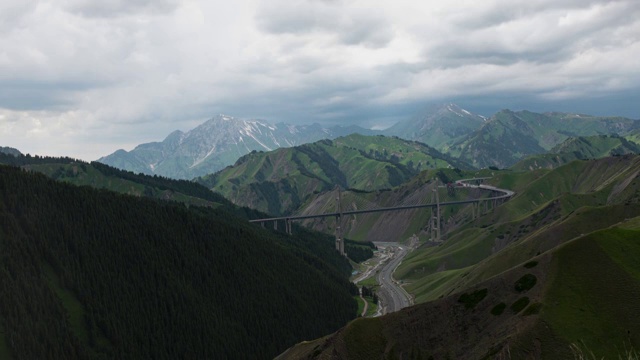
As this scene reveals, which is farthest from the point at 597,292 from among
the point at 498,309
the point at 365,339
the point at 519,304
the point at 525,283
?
the point at 365,339

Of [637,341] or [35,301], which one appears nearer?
[637,341]

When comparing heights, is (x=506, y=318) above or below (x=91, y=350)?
above

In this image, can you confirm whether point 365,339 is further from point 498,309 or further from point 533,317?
point 533,317

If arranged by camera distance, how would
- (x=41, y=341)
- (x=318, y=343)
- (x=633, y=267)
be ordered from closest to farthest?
1. (x=633, y=267)
2. (x=318, y=343)
3. (x=41, y=341)

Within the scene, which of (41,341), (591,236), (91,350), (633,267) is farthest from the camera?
(91,350)

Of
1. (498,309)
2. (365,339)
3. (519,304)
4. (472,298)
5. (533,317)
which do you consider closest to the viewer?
(533,317)

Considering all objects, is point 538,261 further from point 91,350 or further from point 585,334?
point 91,350

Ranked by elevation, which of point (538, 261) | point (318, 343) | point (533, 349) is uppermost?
point (538, 261)

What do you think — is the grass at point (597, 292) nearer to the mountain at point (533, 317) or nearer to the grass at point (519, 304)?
the mountain at point (533, 317)

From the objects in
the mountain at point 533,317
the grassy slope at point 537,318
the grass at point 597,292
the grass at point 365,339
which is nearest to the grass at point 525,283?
the mountain at point 533,317

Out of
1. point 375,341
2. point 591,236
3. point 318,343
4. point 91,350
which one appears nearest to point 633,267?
point 591,236

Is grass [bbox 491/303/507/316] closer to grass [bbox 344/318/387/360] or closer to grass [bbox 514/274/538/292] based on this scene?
grass [bbox 514/274/538/292]
